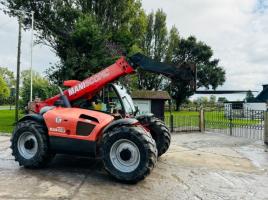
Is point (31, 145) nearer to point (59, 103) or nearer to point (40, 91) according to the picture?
point (59, 103)

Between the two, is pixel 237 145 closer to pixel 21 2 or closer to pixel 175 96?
pixel 21 2

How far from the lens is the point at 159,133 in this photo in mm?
7969

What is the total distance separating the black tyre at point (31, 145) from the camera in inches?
260

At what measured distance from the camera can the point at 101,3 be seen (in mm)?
25234

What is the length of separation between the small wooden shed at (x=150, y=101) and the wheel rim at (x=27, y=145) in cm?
1144

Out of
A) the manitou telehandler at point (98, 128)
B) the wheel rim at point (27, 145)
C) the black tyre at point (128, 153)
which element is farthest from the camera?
the wheel rim at point (27, 145)

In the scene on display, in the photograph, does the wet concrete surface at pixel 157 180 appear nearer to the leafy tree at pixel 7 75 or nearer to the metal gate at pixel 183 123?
the metal gate at pixel 183 123

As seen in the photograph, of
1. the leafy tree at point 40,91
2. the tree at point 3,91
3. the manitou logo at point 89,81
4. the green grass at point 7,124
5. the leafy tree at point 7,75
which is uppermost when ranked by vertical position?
the leafy tree at point 7,75

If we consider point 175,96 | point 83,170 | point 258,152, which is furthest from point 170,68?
point 175,96

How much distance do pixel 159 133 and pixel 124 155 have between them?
2167 millimetres

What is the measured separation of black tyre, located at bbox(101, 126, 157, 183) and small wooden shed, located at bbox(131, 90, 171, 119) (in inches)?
472

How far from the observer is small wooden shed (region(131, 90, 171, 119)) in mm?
18344

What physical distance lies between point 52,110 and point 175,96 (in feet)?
135

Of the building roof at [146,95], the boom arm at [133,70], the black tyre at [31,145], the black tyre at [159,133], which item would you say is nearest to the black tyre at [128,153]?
the boom arm at [133,70]
